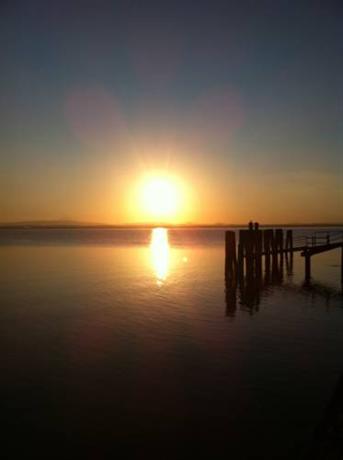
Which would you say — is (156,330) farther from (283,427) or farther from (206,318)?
(283,427)

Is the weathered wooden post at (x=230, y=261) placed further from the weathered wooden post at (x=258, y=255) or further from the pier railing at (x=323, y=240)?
the pier railing at (x=323, y=240)

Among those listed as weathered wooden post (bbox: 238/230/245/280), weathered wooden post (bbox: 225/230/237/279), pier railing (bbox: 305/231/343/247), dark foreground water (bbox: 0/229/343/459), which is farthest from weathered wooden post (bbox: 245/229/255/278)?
pier railing (bbox: 305/231/343/247)

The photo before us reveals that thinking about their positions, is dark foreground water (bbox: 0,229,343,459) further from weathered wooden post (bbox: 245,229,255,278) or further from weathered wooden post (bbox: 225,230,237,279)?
weathered wooden post (bbox: 245,229,255,278)

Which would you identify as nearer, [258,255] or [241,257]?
[241,257]

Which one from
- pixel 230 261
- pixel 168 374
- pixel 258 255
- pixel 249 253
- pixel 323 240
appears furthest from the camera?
pixel 323 240

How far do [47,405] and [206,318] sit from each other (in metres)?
10.1

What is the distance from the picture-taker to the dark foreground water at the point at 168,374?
8547 millimetres

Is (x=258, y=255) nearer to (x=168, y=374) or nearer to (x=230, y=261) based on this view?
(x=230, y=261)

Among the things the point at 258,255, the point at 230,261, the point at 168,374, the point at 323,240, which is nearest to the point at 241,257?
the point at 230,261

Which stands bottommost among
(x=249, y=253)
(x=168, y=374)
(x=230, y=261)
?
(x=168, y=374)

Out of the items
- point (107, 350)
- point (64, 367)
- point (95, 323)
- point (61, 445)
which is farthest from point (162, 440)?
point (95, 323)

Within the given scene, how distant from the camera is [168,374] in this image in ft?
39.6

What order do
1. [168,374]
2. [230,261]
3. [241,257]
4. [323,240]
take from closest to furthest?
1. [168,374]
2. [241,257]
3. [230,261]
4. [323,240]

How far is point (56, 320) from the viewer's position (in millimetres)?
18891
